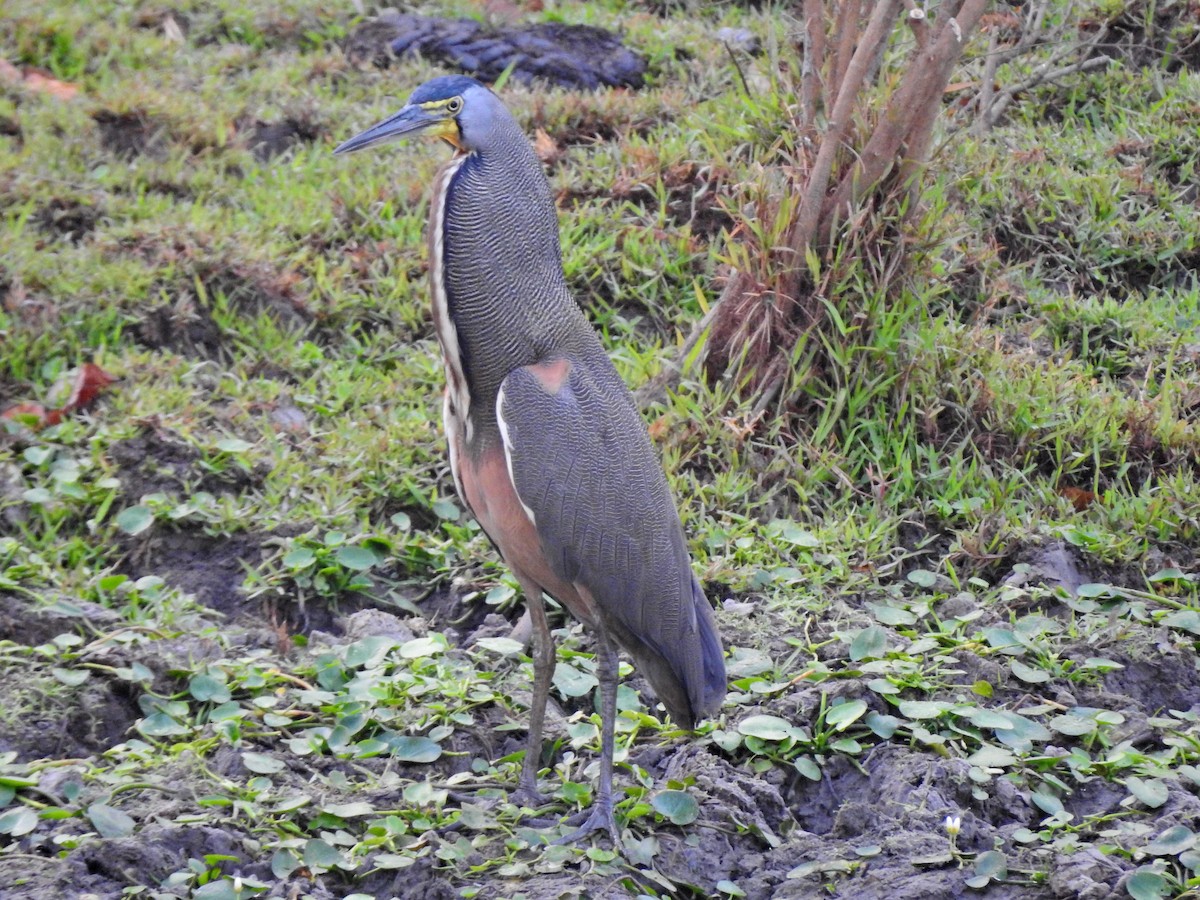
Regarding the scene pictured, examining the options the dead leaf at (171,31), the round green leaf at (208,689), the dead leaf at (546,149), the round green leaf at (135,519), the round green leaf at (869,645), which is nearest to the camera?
the round green leaf at (208,689)

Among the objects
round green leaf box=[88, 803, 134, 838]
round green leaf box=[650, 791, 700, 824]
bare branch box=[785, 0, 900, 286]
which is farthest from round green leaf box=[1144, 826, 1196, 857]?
bare branch box=[785, 0, 900, 286]

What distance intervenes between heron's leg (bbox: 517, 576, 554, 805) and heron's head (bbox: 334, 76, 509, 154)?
1094 millimetres

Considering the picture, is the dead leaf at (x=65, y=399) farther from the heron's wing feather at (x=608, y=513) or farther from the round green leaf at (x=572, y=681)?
the heron's wing feather at (x=608, y=513)

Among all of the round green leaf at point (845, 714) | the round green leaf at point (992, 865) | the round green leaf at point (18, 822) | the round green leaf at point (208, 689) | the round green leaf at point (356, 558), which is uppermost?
the round green leaf at point (992, 865)

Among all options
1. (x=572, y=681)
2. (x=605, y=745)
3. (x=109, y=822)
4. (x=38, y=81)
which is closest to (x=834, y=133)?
(x=572, y=681)

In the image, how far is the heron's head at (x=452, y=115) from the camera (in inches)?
132

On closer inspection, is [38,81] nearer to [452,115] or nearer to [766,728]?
[452,115]

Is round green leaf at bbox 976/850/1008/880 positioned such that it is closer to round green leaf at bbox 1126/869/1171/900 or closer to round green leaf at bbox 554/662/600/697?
round green leaf at bbox 1126/869/1171/900

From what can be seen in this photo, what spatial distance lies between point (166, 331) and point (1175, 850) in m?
3.88

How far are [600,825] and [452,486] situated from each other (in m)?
1.78

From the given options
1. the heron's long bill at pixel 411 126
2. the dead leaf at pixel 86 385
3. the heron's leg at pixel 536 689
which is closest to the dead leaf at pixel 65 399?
the dead leaf at pixel 86 385

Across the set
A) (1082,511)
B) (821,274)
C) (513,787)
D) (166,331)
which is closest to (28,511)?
(166,331)

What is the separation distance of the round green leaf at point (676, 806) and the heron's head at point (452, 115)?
1597 mm

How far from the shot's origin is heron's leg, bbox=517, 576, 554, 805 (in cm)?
336
